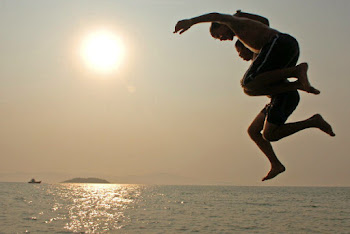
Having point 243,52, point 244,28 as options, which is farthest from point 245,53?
point 244,28

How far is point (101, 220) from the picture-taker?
51.0m

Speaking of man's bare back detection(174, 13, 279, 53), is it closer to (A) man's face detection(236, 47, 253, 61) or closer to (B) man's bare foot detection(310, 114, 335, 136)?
(A) man's face detection(236, 47, 253, 61)

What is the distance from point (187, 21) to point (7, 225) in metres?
41.7

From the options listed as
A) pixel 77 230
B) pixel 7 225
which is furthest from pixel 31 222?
pixel 77 230

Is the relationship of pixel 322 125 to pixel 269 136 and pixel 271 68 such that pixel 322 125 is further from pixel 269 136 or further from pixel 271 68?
pixel 271 68

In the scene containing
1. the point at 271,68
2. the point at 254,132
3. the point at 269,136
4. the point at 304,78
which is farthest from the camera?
the point at 254,132

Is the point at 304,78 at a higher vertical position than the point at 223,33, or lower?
lower

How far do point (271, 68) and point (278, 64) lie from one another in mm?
101

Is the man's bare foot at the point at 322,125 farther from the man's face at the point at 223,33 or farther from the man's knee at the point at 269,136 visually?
the man's face at the point at 223,33

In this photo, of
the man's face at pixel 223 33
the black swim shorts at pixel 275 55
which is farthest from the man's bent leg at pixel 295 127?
the man's face at pixel 223 33

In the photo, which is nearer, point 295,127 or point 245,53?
point 295,127

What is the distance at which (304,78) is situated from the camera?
4848 millimetres

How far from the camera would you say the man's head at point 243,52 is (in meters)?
5.46

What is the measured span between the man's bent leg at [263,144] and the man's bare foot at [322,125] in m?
0.71
